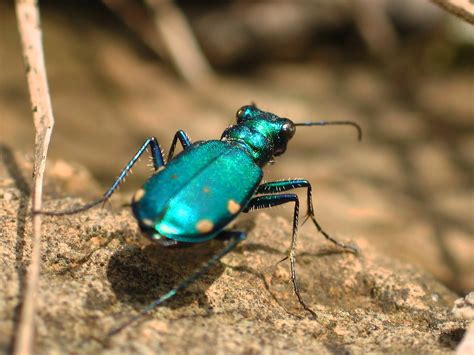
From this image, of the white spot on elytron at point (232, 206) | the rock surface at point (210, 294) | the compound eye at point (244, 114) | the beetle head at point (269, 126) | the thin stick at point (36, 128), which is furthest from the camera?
the compound eye at point (244, 114)

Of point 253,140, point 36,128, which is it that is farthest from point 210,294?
point 36,128

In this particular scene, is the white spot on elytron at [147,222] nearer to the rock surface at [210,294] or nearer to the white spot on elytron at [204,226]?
the white spot on elytron at [204,226]

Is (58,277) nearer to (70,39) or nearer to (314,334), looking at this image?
(314,334)

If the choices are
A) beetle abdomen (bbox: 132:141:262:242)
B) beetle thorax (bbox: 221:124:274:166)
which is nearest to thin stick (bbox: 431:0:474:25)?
beetle thorax (bbox: 221:124:274:166)

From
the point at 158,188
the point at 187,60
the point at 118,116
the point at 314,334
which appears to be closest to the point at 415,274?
the point at 314,334

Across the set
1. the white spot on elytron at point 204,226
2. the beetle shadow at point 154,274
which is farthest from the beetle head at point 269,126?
the white spot on elytron at point 204,226
